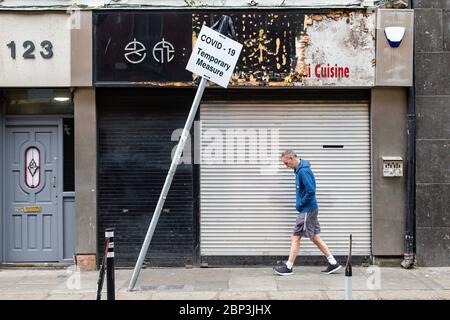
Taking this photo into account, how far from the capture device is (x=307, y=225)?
9938mm

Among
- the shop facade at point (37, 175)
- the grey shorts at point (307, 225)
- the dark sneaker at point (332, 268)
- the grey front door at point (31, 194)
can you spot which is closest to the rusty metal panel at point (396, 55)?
the grey shorts at point (307, 225)

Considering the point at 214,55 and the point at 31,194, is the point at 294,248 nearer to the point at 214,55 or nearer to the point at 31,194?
the point at 214,55

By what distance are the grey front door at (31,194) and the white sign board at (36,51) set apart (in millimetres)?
1030

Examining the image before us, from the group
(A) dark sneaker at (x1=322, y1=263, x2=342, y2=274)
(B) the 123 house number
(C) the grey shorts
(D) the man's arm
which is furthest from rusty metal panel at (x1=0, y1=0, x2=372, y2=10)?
(A) dark sneaker at (x1=322, y1=263, x2=342, y2=274)

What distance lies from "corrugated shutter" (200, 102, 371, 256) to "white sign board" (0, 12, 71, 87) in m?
2.47

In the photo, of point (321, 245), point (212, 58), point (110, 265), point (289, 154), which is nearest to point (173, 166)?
point (212, 58)

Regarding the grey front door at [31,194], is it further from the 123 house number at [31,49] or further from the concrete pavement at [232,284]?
the 123 house number at [31,49]

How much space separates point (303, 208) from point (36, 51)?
501 cm

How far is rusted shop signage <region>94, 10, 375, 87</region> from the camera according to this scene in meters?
10.5

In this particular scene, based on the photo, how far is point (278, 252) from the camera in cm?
1081

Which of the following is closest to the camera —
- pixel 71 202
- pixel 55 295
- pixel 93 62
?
pixel 55 295
